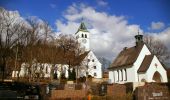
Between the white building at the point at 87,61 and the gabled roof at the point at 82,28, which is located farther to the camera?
the gabled roof at the point at 82,28

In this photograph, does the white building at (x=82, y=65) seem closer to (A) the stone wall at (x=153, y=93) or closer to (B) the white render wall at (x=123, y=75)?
(B) the white render wall at (x=123, y=75)

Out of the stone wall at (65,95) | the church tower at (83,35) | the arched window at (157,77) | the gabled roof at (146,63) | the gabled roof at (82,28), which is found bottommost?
the stone wall at (65,95)

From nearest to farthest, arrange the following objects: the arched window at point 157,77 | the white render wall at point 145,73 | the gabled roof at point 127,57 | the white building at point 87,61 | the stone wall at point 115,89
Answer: the stone wall at point 115,89, the white render wall at point 145,73, the arched window at point 157,77, the gabled roof at point 127,57, the white building at point 87,61

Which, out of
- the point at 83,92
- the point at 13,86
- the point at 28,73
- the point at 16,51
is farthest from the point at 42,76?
the point at 13,86

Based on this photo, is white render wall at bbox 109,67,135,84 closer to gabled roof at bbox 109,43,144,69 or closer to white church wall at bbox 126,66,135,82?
white church wall at bbox 126,66,135,82

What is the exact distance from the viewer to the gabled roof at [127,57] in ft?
166

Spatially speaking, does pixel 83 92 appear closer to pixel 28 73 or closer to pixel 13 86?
pixel 13 86

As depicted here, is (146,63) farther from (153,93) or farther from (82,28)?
(82,28)

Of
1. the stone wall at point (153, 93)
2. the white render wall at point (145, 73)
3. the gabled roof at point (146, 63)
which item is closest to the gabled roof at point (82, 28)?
the white render wall at point (145, 73)

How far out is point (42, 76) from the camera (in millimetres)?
57656

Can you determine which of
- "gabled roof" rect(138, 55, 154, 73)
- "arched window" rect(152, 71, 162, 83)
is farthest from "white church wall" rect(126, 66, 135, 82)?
"arched window" rect(152, 71, 162, 83)

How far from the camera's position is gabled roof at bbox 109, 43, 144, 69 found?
50737mm

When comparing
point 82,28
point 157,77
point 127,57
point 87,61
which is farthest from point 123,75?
point 82,28

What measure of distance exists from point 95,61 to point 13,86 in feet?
233
